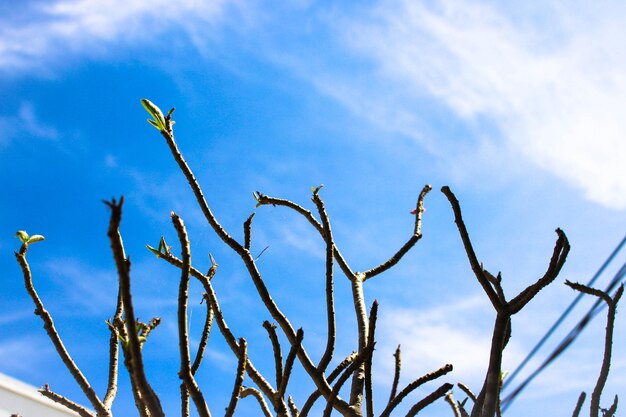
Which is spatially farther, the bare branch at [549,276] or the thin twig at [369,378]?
the bare branch at [549,276]

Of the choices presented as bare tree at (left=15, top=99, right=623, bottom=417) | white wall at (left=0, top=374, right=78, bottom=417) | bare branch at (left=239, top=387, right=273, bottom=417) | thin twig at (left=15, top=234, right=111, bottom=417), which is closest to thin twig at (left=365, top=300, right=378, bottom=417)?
bare tree at (left=15, top=99, right=623, bottom=417)

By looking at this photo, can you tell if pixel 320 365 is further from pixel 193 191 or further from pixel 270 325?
pixel 193 191

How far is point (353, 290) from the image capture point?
243 centimetres

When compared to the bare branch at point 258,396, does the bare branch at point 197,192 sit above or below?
above

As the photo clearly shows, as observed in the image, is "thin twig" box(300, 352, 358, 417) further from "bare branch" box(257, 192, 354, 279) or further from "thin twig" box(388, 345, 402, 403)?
"bare branch" box(257, 192, 354, 279)

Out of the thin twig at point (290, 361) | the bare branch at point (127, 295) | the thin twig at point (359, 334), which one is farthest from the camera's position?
the thin twig at point (359, 334)

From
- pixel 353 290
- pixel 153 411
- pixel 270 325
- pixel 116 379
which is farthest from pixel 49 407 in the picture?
pixel 153 411

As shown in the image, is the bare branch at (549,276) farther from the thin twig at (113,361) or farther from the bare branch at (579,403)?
the thin twig at (113,361)

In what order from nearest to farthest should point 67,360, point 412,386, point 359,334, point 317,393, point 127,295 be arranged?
1. point 127,295
2. point 412,386
3. point 317,393
4. point 67,360
5. point 359,334

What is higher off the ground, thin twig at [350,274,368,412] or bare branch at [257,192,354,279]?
bare branch at [257,192,354,279]

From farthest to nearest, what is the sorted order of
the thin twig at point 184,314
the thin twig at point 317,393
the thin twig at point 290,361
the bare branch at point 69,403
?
the bare branch at point 69,403, the thin twig at point 317,393, the thin twig at point 290,361, the thin twig at point 184,314

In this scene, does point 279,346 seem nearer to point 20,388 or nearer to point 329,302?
point 329,302

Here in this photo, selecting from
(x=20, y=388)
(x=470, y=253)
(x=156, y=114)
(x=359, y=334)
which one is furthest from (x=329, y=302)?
(x=20, y=388)

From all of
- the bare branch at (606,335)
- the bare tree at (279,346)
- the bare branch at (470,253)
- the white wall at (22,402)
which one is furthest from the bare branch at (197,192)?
the white wall at (22,402)
